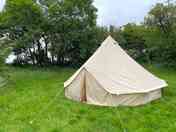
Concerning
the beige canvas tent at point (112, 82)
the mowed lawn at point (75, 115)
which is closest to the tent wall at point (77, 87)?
the beige canvas tent at point (112, 82)

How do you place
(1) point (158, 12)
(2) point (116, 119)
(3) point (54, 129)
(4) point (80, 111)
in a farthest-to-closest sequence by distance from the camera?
(1) point (158, 12) → (4) point (80, 111) → (2) point (116, 119) → (3) point (54, 129)

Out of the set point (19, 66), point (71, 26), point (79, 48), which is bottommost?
point (19, 66)

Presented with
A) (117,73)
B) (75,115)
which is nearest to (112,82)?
(117,73)

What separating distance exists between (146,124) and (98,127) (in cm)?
112

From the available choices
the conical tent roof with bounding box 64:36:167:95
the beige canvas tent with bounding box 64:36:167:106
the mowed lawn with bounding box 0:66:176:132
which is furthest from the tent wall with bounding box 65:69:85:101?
the mowed lawn with bounding box 0:66:176:132

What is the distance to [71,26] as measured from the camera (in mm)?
19469

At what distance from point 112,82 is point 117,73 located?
1.51 feet

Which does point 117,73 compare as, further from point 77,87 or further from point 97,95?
point 77,87

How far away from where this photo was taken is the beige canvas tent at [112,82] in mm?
8570

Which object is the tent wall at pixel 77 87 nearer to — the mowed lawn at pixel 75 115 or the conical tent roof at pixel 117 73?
the conical tent roof at pixel 117 73

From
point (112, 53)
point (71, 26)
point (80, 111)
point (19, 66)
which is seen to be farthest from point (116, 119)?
point (19, 66)

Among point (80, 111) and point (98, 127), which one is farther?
point (80, 111)

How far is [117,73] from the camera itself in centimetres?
918

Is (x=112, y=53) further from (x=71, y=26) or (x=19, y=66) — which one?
(x=19, y=66)
